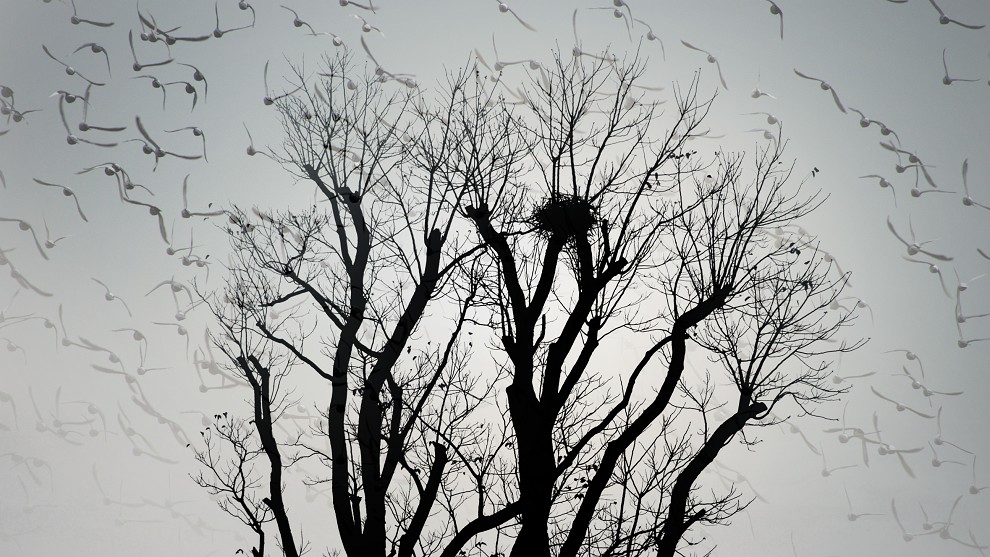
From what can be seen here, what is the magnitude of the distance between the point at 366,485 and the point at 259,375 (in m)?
1.64

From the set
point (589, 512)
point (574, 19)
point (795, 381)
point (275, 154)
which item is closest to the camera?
point (589, 512)

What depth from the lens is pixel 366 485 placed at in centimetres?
732

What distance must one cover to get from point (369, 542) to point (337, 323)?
86.2 inches

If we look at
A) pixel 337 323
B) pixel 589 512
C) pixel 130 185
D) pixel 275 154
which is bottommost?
pixel 589 512

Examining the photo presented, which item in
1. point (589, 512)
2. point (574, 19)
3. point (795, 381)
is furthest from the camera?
point (795, 381)

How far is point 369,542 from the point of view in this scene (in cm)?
717

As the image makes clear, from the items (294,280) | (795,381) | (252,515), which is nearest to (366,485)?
(252,515)

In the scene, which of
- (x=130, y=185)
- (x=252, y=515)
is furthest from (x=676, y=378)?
(x=130, y=185)

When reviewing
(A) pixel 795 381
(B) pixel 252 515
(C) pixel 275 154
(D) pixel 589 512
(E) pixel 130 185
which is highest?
(C) pixel 275 154

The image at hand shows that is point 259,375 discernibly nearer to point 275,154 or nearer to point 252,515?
point 252,515

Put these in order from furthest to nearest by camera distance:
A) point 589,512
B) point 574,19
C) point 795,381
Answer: point 795,381
point 574,19
point 589,512

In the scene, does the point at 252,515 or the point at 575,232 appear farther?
the point at 252,515

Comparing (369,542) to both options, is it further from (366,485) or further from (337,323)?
(337,323)

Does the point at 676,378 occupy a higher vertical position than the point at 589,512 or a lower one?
higher
